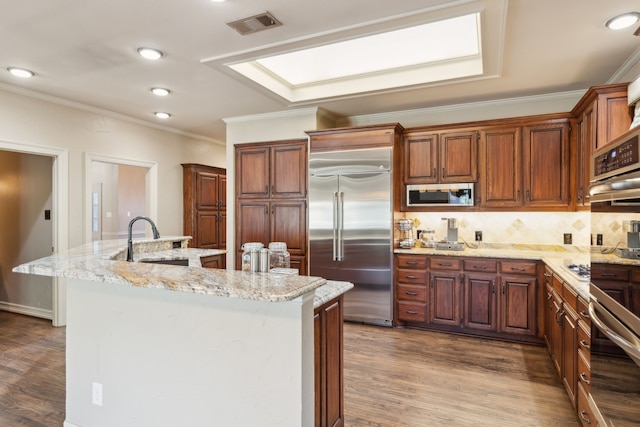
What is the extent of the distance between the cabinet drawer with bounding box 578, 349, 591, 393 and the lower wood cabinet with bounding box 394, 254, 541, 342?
1.61 meters

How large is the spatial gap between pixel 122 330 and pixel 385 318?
302 cm

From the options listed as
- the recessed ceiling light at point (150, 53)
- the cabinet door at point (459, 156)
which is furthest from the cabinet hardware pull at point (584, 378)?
the recessed ceiling light at point (150, 53)

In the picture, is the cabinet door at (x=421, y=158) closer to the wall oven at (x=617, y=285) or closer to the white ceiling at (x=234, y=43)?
the white ceiling at (x=234, y=43)

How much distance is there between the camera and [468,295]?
3986mm

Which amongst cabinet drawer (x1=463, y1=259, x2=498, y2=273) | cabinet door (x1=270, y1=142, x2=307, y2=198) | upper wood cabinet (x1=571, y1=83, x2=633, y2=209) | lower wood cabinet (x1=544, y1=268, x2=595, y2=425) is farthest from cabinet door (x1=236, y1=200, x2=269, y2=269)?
upper wood cabinet (x1=571, y1=83, x2=633, y2=209)

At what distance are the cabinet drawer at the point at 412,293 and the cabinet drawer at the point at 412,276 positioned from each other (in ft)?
0.19

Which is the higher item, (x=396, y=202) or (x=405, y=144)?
(x=405, y=144)

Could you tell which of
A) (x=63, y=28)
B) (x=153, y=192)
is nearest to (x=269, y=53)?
(x=63, y=28)

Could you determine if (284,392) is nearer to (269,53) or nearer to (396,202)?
(269,53)

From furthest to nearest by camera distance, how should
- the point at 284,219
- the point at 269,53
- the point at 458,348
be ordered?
the point at 284,219, the point at 458,348, the point at 269,53

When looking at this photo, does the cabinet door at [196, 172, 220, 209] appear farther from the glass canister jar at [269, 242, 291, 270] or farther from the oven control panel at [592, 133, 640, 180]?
the oven control panel at [592, 133, 640, 180]

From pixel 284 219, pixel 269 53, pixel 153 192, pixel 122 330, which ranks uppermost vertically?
pixel 269 53

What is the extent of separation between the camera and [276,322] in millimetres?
1573

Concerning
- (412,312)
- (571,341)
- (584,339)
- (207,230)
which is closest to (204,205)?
(207,230)
